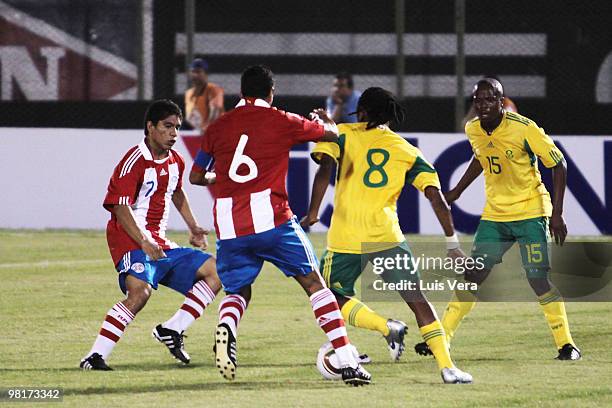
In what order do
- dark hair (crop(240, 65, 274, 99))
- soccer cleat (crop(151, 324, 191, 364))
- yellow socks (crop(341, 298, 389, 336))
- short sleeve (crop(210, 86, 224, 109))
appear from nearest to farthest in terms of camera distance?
dark hair (crop(240, 65, 274, 99)), yellow socks (crop(341, 298, 389, 336)), soccer cleat (crop(151, 324, 191, 364)), short sleeve (crop(210, 86, 224, 109))

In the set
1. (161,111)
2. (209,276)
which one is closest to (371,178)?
(209,276)

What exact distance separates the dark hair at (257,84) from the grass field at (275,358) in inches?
67.5

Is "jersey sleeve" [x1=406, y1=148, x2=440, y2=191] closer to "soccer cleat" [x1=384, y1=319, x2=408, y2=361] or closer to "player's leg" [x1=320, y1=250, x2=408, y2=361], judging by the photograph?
"player's leg" [x1=320, y1=250, x2=408, y2=361]

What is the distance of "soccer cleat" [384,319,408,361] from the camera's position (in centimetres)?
886

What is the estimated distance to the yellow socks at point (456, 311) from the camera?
9.42 m

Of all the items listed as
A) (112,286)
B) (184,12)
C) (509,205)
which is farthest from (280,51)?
(509,205)

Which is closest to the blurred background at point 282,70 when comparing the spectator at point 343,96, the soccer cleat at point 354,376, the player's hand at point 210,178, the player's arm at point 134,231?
the spectator at point 343,96

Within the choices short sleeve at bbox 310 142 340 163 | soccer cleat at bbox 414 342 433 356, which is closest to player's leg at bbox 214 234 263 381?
short sleeve at bbox 310 142 340 163

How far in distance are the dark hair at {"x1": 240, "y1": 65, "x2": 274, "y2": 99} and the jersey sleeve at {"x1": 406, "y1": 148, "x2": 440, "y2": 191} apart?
966mm

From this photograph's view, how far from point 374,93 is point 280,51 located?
10.9 meters

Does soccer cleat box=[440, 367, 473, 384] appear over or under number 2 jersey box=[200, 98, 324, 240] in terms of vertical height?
under

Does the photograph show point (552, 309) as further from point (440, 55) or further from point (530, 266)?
point (440, 55)

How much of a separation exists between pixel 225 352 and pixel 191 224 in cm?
168

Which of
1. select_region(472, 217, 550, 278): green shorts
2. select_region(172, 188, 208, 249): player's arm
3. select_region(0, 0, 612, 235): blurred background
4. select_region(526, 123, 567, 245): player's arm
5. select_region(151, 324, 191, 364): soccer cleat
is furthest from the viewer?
select_region(0, 0, 612, 235): blurred background
